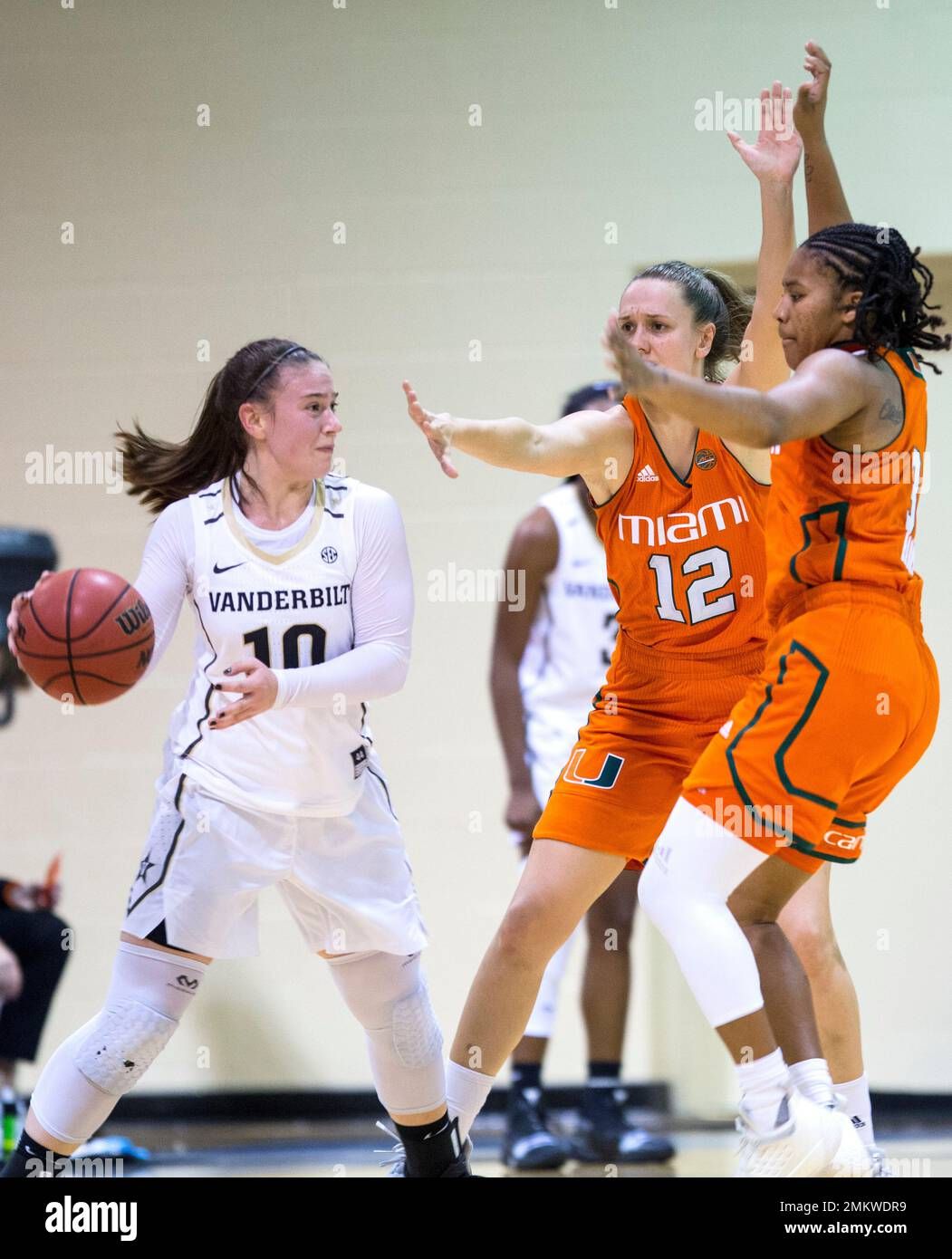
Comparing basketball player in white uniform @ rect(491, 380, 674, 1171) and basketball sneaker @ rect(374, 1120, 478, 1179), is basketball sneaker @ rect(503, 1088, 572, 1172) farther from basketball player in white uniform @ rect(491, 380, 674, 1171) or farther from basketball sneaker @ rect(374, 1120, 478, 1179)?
basketball sneaker @ rect(374, 1120, 478, 1179)

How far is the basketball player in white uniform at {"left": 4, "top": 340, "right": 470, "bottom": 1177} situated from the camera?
3.24m

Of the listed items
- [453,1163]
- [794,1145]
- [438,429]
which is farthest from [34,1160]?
[438,429]

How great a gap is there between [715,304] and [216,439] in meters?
1.12

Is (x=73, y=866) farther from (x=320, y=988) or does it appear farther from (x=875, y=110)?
(x=875, y=110)

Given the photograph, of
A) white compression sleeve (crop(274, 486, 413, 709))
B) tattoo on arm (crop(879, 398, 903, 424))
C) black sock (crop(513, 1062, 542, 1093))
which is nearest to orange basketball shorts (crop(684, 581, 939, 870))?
tattoo on arm (crop(879, 398, 903, 424))

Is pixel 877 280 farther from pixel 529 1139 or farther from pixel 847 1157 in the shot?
pixel 529 1139

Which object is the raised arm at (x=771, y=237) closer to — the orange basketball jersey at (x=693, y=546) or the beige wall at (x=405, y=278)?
the orange basketball jersey at (x=693, y=546)

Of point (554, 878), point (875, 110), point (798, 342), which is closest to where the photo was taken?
point (798, 342)

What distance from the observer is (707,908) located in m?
2.89

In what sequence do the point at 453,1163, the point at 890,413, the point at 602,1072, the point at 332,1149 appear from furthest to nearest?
the point at 332,1149 < the point at 602,1072 < the point at 453,1163 < the point at 890,413

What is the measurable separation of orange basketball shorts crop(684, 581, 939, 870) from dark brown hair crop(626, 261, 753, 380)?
2.60 ft
